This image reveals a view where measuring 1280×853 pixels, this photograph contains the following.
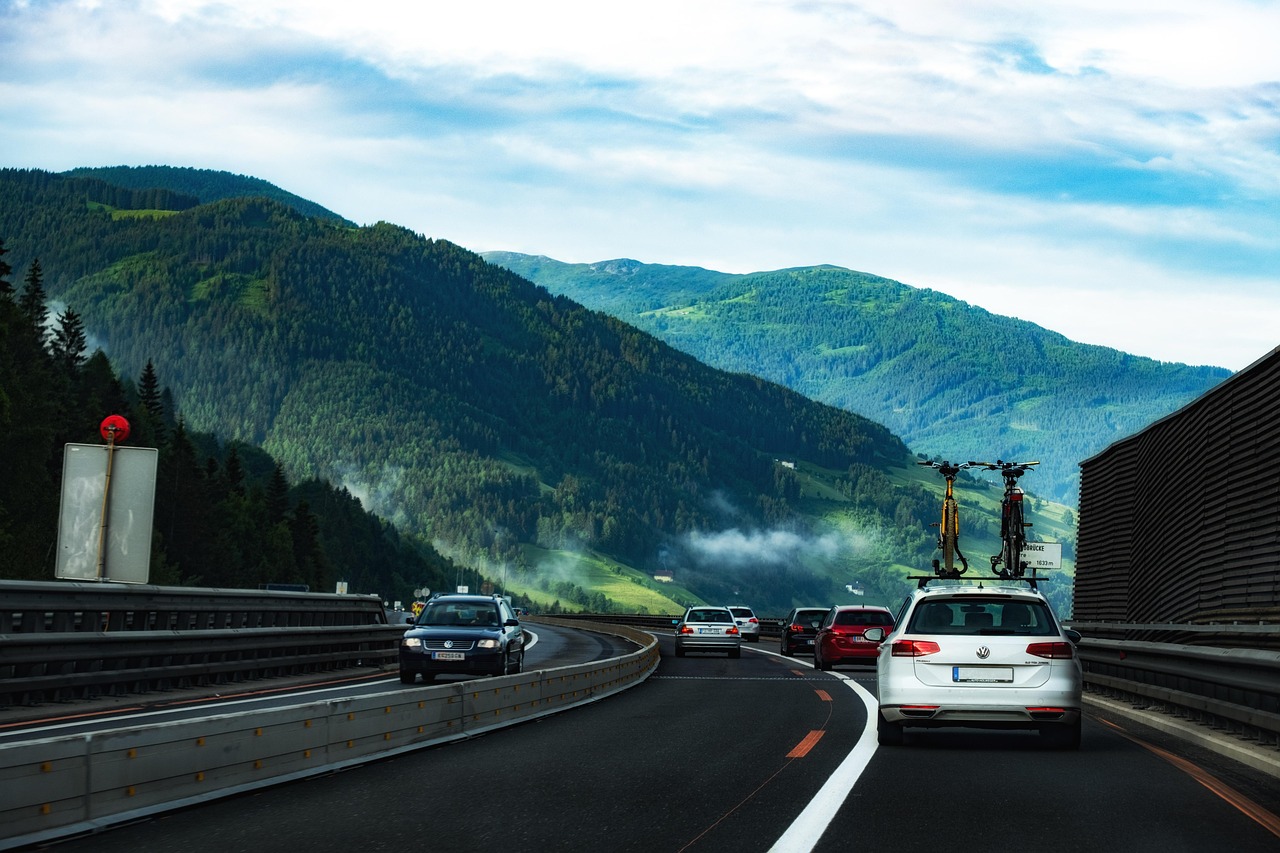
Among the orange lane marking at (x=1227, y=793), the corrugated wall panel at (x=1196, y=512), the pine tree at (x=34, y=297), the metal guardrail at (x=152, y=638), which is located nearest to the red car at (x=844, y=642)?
the corrugated wall panel at (x=1196, y=512)

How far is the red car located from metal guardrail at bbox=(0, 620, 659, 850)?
18.1 meters

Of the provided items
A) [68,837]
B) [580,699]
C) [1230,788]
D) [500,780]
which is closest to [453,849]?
[68,837]

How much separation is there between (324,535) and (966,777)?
169127 millimetres

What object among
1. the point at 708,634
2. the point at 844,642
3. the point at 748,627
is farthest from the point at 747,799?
the point at 748,627

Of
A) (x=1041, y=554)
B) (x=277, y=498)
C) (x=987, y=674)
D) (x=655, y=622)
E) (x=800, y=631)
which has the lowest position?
(x=655, y=622)

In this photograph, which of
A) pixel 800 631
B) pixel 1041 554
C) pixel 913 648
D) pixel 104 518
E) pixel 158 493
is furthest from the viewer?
pixel 158 493

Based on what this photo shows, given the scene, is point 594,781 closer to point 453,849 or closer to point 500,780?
point 500,780

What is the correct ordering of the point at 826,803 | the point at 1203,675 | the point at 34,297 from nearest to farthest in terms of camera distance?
the point at 826,803 → the point at 1203,675 → the point at 34,297

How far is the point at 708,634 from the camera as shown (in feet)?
141

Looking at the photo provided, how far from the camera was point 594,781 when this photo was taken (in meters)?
11.9

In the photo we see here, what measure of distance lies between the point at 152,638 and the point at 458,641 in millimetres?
6698

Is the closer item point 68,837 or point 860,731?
point 68,837

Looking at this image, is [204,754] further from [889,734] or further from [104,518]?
[104,518]

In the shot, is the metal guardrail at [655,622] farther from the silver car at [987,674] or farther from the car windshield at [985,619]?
the silver car at [987,674]
